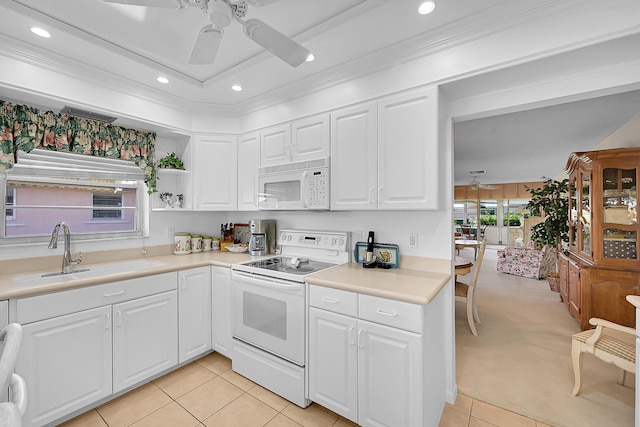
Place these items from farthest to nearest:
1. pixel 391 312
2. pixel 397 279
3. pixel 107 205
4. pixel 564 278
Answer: pixel 564 278
pixel 107 205
pixel 397 279
pixel 391 312

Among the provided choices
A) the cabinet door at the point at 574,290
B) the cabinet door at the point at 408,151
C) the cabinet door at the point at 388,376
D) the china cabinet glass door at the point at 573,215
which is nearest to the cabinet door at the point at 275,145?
the cabinet door at the point at 408,151

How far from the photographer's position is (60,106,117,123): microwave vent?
7.45 ft

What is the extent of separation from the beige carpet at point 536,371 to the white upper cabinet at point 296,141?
2.30 meters

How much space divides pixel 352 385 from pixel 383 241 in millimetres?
1120

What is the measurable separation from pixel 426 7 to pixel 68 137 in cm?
284

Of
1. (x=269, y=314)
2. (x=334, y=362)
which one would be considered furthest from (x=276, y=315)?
(x=334, y=362)

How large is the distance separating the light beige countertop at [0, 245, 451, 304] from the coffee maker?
18 centimetres

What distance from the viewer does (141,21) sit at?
1769mm

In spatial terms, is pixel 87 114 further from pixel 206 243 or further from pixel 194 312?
pixel 194 312

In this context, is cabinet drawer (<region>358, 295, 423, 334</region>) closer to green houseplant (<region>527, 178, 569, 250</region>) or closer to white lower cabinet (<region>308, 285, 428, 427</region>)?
white lower cabinet (<region>308, 285, 428, 427</region>)

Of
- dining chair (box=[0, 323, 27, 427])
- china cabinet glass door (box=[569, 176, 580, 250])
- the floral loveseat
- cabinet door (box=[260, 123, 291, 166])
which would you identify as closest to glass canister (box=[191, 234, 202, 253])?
cabinet door (box=[260, 123, 291, 166])

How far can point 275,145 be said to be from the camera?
274 cm

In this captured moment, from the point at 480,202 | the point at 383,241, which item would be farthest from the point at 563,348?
the point at 480,202

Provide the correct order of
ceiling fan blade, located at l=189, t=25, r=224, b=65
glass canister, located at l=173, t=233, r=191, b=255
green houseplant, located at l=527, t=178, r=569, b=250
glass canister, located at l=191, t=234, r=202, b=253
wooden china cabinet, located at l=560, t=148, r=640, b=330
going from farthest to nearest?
green houseplant, located at l=527, t=178, r=569, b=250
glass canister, located at l=191, t=234, r=202, b=253
glass canister, located at l=173, t=233, r=191, b=255
wooden china cabinet, located at l=560, t=148, r=640, b=330
ceiling fan blade, located at l=189, t=25, r=224, b=65
